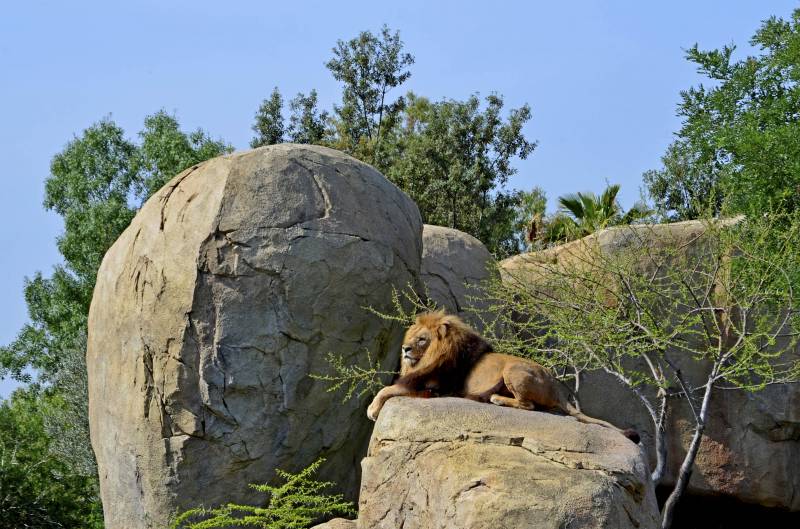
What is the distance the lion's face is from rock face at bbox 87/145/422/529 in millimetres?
1464

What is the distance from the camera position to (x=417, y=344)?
10.3 metres

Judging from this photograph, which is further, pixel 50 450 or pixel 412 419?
pixel 50 450

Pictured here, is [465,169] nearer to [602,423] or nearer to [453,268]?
[453,268]

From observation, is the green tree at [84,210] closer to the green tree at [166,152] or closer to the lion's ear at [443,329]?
the green tree at [166,152]

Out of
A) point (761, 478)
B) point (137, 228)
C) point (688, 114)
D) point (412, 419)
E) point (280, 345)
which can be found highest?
point (688, 114)

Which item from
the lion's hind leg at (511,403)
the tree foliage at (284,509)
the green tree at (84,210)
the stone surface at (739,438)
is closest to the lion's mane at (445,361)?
the lion's hind leg at (511,403)

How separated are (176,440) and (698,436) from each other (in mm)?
5663

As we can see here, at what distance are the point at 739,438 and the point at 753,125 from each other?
4037 millimetres

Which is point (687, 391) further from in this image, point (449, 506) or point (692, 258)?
point (449, 506)

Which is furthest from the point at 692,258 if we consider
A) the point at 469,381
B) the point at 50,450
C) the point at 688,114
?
the point at 50,450

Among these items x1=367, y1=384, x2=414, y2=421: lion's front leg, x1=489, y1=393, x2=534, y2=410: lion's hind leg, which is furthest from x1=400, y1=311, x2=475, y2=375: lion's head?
x1=489, y1=393, x2=534, y2=410: lion's hind leg

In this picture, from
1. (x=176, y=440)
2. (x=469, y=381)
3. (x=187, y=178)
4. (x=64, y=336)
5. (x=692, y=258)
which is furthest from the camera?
(x=64, y=336)

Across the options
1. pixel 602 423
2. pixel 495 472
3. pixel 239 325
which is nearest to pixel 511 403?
pixel 602 423

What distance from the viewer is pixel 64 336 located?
22781mm
